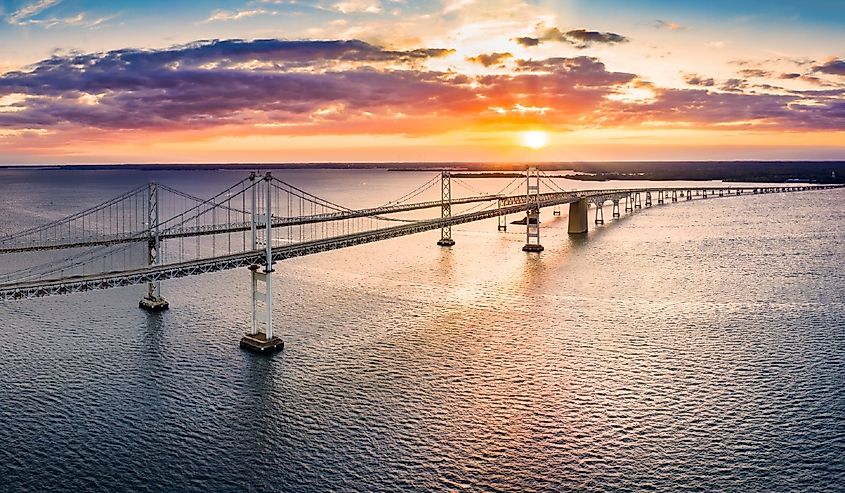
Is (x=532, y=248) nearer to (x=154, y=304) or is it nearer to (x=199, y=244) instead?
(x=199, y=244)

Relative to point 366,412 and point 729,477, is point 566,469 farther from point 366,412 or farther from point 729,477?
point 366,412

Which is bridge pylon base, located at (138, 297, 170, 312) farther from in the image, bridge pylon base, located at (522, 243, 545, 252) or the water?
bridge pylon base, located at (522, 243, 545, 252)

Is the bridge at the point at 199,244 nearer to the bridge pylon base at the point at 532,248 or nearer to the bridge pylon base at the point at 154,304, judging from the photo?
the bridge pylon base at the point at 154,304

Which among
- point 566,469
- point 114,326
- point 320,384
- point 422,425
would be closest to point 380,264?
point 114,326

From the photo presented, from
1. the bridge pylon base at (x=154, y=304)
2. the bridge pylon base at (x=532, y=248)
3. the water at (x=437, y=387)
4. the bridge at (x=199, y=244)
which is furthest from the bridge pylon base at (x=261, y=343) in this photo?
the bridge pylon base at (x=532, y=248)

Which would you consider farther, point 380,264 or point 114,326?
point 380,264

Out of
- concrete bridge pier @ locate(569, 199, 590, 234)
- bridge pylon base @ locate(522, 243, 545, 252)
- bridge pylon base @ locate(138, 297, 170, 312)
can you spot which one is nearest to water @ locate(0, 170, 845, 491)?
bridge pylon base @ locate(138, 297, 170, 312)
